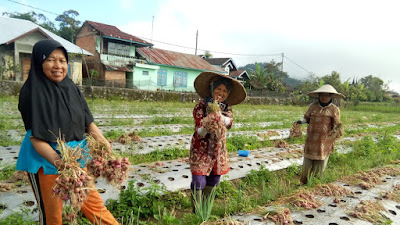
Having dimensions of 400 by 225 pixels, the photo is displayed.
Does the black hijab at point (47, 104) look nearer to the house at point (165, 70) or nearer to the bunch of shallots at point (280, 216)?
the bunch of shallots at point (280, 216)

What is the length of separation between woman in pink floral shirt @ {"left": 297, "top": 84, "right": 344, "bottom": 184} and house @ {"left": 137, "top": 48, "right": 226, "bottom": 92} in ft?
60.6

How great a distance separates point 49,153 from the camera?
6.02 ft

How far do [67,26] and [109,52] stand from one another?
55.5 ft

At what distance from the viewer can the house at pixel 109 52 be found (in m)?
21.9

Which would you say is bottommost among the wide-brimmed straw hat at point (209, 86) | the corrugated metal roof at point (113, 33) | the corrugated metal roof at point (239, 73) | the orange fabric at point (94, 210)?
the orange fabric at point (94, 210)

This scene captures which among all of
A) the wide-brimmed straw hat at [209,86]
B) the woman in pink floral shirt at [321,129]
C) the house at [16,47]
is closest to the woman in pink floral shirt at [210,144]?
the wide-brimmed straw hat at [209,86]

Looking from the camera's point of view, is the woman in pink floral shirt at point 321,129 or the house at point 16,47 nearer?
the woman in pink floral shirt at point 321,129

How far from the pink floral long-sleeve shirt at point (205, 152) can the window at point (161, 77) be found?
2243 cm

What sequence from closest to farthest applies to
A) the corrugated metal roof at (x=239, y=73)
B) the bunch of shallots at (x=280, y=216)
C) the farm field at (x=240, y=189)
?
the bunch of shallots at (x=280, y=216) < the farm field at (x=240, y=189) < the corrugated metal roof at (x=239, y=73)

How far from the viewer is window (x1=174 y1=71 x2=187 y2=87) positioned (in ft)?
85.5

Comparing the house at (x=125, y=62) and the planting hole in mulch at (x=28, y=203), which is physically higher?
the house at (x=125, y=62)

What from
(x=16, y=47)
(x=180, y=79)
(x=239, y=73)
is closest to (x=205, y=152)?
(x=16, y=47)

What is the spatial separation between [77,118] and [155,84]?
883 inches

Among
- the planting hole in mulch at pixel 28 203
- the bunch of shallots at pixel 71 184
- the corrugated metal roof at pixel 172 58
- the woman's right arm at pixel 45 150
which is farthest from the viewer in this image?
the corrugated metal roof at pixel 172 58
